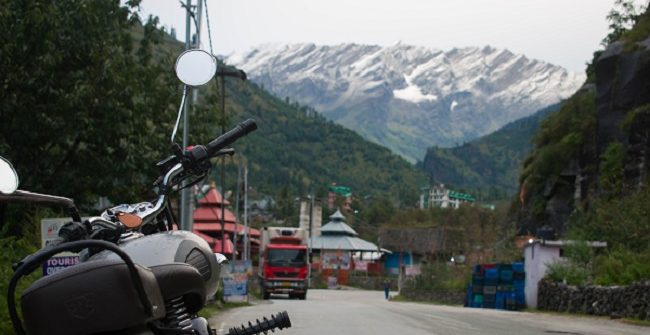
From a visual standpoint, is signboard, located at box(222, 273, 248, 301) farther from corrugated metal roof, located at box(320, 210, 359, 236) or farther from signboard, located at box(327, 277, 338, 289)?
corrugated metal roof, located at box(320, 210, 359, 236)

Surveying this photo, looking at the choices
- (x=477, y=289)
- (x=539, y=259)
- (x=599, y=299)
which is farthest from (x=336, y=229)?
(x=599, y=299)

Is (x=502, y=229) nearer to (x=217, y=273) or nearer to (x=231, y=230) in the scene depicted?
(x=231, y=230)

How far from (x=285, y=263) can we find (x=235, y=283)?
10.8 meters

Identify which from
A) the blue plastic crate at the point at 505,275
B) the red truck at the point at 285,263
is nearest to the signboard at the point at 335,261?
the red truck at the point at 285,263

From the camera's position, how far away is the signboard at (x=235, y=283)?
111ft

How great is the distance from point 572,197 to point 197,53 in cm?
4774

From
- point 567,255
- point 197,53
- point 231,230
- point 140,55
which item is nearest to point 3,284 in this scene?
point 197,53

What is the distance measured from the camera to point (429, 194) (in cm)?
18125

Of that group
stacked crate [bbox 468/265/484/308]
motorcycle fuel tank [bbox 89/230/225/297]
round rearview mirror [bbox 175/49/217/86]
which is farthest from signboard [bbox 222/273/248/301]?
motorcycle fuel tank [bbox 89/230/225/297]

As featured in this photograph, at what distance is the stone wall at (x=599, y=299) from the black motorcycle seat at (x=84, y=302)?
22.0 meters

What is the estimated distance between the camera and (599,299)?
1080 inches

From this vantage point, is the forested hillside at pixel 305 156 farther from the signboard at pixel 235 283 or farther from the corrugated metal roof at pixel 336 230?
the signboard at pixel 235 283

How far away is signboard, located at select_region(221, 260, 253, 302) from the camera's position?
111ft

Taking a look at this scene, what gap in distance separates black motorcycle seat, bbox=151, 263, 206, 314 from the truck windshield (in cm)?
4117
